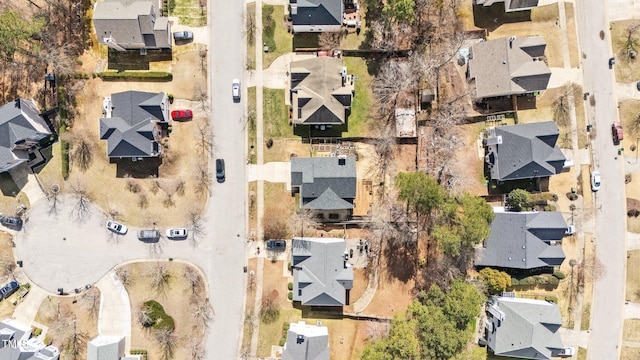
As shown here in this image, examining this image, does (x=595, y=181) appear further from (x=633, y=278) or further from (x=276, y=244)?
(x=276, y=244)

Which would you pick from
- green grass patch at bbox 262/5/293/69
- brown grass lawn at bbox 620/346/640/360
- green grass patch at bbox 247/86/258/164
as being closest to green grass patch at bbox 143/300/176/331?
green grass patch at bbox 247/86/258/164

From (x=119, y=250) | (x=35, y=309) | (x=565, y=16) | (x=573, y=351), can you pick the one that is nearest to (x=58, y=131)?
(x=119, y=250)

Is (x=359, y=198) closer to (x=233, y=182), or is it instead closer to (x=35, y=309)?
(x=233, y=182)

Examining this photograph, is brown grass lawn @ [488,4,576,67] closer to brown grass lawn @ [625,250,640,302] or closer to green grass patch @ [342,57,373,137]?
green grass patch @ [342,57,373,137]

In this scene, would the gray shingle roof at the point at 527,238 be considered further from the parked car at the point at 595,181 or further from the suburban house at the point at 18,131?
the suburban house at the point at 18,131

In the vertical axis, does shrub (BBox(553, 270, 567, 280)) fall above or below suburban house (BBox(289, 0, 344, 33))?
below

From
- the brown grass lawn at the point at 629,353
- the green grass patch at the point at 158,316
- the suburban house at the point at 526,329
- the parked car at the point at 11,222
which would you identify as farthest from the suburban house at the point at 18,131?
the brown grass lawn at the point at 629,353

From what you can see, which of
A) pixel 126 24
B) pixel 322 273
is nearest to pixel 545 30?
pixel 322 273
